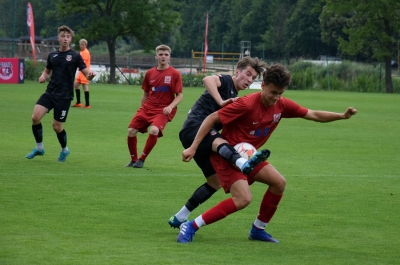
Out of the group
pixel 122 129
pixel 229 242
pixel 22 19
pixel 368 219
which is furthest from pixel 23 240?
pixel 22 19

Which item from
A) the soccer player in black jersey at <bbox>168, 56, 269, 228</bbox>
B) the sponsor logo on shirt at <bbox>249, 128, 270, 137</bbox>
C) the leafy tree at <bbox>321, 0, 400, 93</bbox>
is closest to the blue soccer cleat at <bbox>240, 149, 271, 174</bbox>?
the soccer player in black jersey at <bbox>168, 56, 269, 228</bbox>

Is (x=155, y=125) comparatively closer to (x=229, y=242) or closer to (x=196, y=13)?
(x=229, y=242)

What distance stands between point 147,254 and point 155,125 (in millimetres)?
5641

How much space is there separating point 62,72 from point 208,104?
4.60 metres

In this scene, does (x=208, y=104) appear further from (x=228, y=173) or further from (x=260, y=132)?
(x=228, y=173)

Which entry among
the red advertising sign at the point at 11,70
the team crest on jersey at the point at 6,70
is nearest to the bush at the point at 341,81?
the red advertising sign at the point at 11,70

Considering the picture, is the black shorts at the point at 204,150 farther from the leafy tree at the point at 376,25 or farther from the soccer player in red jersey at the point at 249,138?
the leafy tree at the point at 376,25

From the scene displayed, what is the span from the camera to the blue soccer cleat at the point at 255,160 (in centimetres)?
630

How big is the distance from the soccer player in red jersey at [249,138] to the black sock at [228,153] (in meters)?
0.14

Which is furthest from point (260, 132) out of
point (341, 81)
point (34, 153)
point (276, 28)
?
point (276, 28)

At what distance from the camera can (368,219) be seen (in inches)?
322

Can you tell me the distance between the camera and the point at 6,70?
132 feet

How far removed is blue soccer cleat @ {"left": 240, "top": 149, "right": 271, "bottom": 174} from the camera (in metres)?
6.30

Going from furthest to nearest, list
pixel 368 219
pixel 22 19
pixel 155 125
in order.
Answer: pixel 22 19 < pixel 155 125 < pixel 368 219
